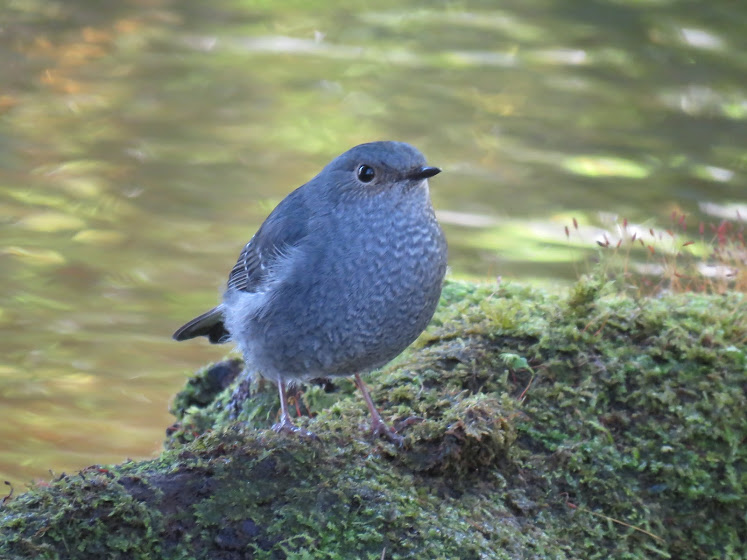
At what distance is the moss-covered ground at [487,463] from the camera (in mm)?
3258

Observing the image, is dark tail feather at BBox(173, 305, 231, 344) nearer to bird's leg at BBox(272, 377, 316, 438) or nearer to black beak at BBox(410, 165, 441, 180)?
bird's leg at BBox(272, 377, 316, 438)

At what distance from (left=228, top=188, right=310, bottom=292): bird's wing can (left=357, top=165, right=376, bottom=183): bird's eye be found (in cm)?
30

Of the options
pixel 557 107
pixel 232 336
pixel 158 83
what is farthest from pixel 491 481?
pixel 158 83

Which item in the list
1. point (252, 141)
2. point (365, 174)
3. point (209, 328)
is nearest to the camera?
point (365, 174)

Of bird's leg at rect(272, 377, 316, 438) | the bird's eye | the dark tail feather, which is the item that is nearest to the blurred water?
the dark tail feather

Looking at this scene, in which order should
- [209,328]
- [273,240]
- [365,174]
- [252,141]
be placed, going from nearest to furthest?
[365,174] < [273,240] < [209,328] < [252,141]

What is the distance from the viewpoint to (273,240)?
4.39m

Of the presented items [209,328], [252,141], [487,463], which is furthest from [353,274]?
[252,141]

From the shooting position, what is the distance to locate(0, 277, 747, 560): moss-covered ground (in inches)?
128

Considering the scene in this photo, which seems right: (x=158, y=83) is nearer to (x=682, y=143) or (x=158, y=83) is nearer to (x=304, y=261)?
(x=682, y=143)

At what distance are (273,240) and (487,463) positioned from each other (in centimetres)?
137

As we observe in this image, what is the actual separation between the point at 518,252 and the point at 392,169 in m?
5.41

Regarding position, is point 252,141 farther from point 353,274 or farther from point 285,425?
point 285,425

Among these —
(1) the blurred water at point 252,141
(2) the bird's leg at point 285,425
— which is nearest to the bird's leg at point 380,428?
(2) the bird's leg at point 285,425
